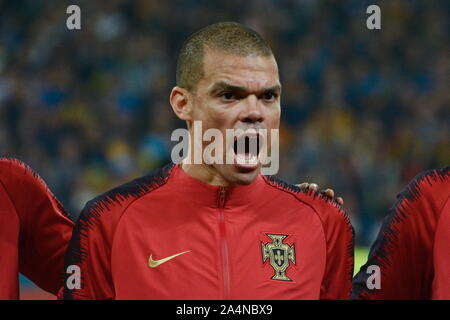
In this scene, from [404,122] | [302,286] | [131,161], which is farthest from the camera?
[404,122]

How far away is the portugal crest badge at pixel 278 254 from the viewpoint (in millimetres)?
3326

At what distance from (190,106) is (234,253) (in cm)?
59

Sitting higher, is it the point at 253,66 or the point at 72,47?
the point at 72,47

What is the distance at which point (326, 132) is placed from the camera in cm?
964

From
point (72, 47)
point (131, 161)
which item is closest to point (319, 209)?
point (131, 161)

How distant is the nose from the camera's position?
3293mm

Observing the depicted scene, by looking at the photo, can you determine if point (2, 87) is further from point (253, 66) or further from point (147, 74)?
point (253, 66)

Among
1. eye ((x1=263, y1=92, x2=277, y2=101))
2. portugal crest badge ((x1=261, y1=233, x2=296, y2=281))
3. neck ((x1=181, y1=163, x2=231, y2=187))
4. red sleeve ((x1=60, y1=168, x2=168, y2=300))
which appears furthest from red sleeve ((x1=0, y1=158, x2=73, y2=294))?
eye ((x1=263, y1=92, x2=277, y2=101))

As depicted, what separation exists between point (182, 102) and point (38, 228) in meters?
0.79

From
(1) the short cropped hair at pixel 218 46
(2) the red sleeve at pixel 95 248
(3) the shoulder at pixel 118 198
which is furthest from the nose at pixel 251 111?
(2) the red sleeve at pixel 95 248

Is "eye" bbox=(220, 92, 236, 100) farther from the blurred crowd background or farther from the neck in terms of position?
the blurred crowd background

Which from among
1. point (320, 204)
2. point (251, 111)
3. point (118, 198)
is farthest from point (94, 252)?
point (320, 204)

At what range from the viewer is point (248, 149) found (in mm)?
3355

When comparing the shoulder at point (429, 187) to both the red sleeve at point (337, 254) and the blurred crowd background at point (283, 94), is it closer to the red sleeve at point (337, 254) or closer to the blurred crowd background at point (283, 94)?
the red sleeve at point (337, 254)
